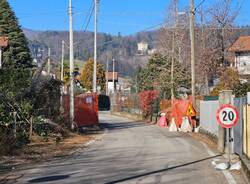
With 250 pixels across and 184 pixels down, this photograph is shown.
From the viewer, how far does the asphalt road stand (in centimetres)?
1308

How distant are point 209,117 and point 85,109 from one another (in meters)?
9.78

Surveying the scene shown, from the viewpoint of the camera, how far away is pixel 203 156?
1853 centimetres

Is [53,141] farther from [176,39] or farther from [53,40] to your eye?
[53,40]

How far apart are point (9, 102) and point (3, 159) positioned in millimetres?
6334

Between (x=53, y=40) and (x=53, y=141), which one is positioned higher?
(x=53, y=40)

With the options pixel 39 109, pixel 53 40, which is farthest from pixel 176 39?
pixel 53 40

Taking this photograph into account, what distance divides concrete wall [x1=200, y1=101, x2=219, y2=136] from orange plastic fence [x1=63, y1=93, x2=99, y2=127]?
727 cm

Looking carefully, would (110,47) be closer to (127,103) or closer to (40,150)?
(127,103)

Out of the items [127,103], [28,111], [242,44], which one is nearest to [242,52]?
[242,44]

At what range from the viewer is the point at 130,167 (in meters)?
15.3

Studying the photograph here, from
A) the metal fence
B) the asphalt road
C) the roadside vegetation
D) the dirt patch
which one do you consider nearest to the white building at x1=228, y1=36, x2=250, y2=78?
the metal fence

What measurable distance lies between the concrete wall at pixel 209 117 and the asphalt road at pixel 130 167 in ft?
11.3

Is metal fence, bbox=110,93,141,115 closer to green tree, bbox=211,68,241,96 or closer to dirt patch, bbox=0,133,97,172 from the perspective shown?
green tree, bbox=211,68,241,96

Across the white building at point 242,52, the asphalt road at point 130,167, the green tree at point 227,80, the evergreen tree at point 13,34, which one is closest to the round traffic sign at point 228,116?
the asphalt road at point 130,167
